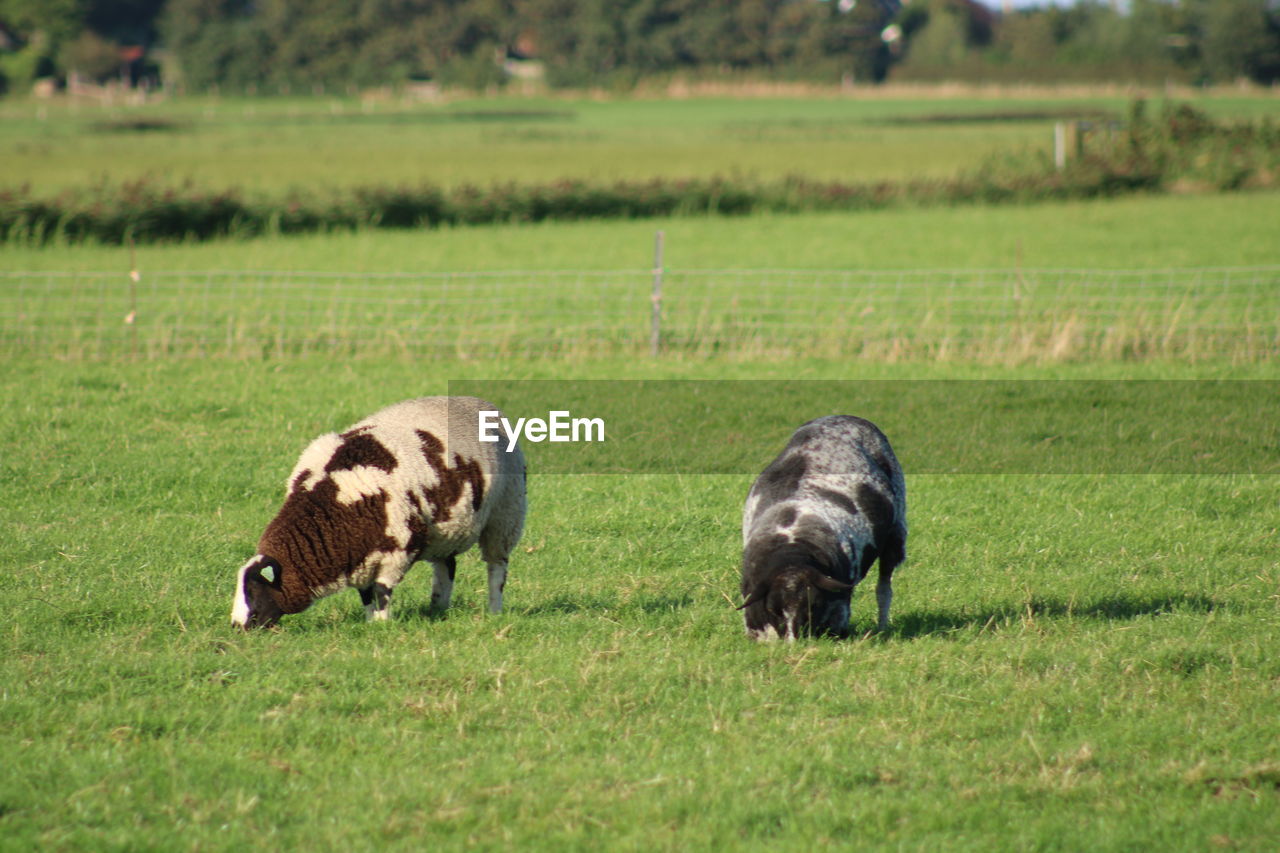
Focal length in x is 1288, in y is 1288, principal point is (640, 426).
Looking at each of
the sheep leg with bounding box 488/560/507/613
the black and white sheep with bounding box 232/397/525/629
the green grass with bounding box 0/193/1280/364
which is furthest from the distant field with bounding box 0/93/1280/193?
the sheep leg with bounding box 488/560/507/613

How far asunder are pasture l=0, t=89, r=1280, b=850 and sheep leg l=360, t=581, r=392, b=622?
113 millimetres

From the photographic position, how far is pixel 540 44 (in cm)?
10600

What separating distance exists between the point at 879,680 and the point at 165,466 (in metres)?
7.02

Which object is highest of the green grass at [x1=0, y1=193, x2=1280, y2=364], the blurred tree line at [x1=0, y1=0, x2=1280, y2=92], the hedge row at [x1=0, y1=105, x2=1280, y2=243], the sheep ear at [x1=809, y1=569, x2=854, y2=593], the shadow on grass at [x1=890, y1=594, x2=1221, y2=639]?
the blurred tree line at [x1=0, y1=0, x2=1280, y2=92]

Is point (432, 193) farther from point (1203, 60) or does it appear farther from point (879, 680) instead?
point (1203, 60)

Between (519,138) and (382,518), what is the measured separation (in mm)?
56129

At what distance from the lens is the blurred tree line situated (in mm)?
102625

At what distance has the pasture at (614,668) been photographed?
5.38 meters

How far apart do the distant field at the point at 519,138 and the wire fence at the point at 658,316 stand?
45.6 ft

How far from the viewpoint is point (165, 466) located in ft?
36.7

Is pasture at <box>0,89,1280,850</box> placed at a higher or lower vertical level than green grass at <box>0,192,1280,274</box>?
lower

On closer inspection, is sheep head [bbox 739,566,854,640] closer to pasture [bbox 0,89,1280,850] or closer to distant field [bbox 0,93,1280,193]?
pasture [bbox 0,89,1280,850]

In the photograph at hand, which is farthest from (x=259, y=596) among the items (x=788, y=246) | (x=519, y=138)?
(x=519, y=138)

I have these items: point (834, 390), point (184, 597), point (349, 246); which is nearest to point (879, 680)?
point (184, 597)
